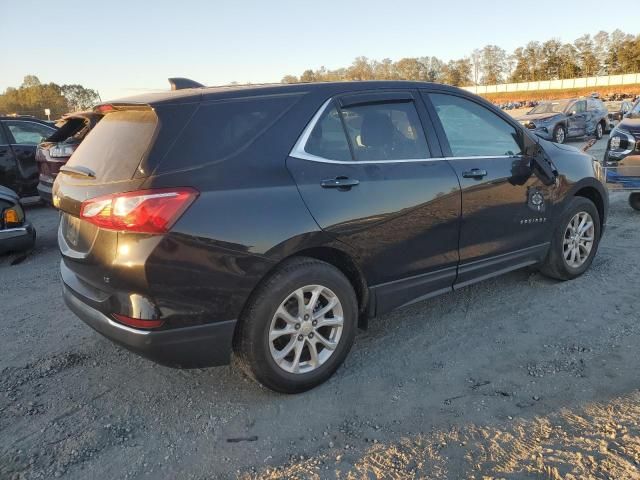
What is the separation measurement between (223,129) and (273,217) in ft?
1.75

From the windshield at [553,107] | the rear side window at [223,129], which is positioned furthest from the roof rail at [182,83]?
the windshield at [553,107]

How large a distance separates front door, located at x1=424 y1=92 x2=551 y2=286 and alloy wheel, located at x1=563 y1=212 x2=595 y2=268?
357 millimetres

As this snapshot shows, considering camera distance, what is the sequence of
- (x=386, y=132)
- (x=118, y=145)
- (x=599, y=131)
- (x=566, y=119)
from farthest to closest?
(x=599, y=131), (x=566, y=119), (x=386, y=132), (x=118, y=145)

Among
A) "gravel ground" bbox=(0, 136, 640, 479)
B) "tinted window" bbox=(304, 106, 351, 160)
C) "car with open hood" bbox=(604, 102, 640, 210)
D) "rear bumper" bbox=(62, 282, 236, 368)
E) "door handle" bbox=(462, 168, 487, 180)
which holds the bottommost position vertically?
"gravel ground" bbox=(0, 136, 640, 479)

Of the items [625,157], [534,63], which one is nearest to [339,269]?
[625,157]

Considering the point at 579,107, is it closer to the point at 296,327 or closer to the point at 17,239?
the point at 17,239

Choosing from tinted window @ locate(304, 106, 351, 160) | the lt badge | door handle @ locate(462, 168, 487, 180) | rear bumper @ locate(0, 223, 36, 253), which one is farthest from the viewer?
rear bumper @ locate(0, 223, 36, 253)

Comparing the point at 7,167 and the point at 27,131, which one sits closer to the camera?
the point at 7,167

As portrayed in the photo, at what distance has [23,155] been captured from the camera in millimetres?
8891

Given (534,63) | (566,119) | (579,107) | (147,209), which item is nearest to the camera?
(147,209)

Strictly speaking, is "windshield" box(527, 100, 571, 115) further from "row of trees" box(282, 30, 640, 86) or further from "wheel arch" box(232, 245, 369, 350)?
"row of trees" box(282, 30, 640, 86)

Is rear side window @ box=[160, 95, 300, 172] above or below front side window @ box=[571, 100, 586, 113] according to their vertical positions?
above

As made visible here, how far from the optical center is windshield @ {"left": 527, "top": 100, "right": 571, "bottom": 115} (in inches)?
693

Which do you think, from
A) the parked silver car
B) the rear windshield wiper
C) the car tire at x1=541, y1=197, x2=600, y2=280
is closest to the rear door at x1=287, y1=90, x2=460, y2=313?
the rear windshield wiper
